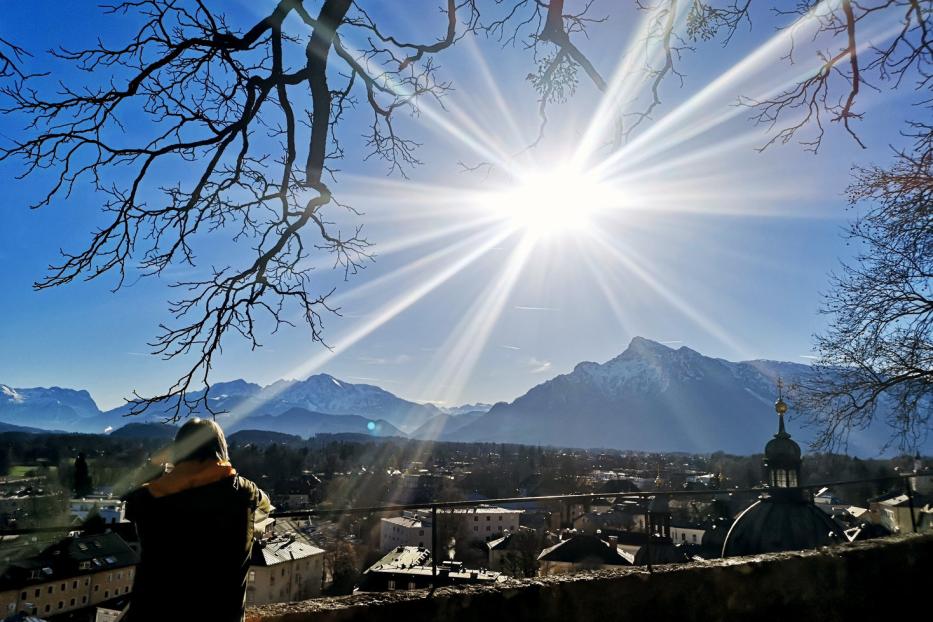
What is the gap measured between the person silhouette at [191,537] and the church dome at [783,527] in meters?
21.2

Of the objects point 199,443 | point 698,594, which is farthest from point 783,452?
point 199,443

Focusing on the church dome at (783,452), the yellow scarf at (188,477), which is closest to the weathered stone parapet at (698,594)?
the yellow scarf at (188,477)

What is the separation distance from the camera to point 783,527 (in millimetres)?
20406

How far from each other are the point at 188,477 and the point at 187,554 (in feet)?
1.05

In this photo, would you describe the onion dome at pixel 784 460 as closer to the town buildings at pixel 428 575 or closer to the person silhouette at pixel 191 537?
the town buildings at pixel 428 575

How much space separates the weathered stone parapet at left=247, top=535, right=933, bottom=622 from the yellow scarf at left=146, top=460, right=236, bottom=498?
1156 mm

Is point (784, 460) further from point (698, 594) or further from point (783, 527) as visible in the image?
point (698, 594)

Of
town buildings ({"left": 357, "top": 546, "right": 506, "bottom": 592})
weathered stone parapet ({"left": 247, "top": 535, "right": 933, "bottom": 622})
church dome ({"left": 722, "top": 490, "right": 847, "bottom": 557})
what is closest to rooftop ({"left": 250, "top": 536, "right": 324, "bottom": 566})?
weathered stone parapet ({"left": 247, "top": 535, "right": 933, "bottom": 622})

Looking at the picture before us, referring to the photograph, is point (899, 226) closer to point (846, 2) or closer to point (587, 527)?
point (846, 2)

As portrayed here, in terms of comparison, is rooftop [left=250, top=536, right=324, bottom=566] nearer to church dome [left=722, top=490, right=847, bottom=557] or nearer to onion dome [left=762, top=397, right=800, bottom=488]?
church dome [left=722, top=490, right=847, bottom=557]

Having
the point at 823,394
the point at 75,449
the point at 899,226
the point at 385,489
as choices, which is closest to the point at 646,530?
the point at 899,226

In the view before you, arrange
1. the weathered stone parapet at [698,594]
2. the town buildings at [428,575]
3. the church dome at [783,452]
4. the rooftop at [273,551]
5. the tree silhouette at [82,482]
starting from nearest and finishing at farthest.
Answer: the weathered stone parapet at [698,594], the rooftop at [273,551], the town buildings at [428,575], the church dome at [783,452], the tree silhouette at [82,482]

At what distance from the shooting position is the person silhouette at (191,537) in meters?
2.46

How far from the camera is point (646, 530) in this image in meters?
4.50
